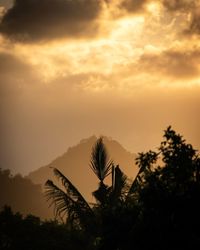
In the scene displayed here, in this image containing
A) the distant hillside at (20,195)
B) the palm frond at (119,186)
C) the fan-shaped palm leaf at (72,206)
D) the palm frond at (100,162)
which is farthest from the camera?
the distant hillside at (20,195)

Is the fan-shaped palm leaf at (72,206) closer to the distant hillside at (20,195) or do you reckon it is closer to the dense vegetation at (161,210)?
the dense vegetation at (161,210)

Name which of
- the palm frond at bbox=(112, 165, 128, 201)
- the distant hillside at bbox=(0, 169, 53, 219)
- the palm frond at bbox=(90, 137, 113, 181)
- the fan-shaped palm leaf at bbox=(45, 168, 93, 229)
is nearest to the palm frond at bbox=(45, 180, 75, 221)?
the fan-shaped palm leaf at bbox=(45, 168, 93, 229)

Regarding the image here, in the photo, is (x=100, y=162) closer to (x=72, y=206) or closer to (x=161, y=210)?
(x=72, y=206)

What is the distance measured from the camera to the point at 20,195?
121 metres

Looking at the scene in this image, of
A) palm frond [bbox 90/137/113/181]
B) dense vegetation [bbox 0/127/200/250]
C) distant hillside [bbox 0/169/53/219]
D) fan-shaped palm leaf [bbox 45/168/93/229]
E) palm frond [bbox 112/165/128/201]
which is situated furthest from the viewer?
distant hillside [bbox 0/169/53/219]

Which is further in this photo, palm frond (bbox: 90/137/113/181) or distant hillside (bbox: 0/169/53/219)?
distant hillside (bbox: 0/169/53/219)

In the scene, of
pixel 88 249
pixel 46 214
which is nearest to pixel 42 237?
pixel 88 249

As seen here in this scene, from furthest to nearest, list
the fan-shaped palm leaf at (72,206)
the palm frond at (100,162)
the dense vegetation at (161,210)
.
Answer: the palm frond at (100,162) < the fan-shaped palm leaf at (72,206) < the dense vegetation at (161,210)

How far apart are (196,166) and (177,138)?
2.68 ft

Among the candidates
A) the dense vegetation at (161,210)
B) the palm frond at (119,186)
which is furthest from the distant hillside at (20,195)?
the dense vegetation at (161,210)

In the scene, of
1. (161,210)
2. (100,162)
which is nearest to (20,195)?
(100,162)

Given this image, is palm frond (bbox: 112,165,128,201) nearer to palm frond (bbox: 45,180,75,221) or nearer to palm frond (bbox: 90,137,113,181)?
palm frond (bbox: 90,137,113,181)

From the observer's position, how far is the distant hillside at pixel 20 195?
116 m

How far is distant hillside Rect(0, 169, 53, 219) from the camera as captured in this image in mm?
115562
